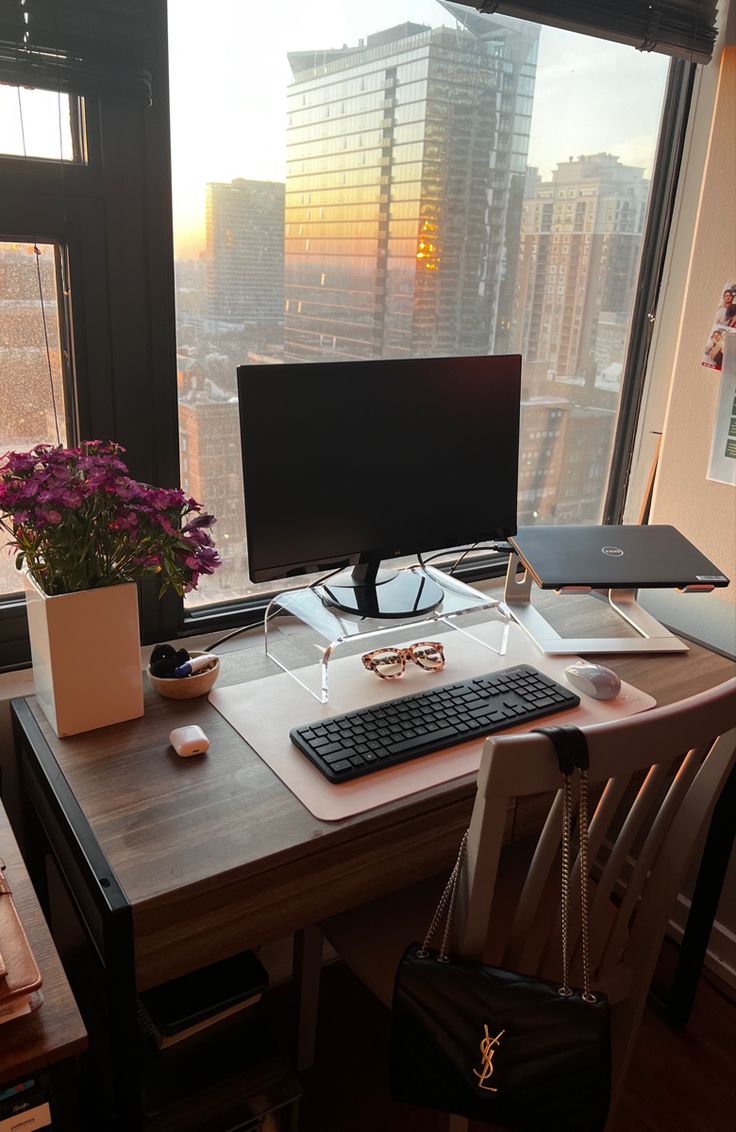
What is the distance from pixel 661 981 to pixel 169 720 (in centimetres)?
129

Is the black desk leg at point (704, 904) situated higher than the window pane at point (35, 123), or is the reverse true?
the window pane at point (35, 123)

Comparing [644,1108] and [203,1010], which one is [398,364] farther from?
[644,1108]

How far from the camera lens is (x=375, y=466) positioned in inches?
59.6

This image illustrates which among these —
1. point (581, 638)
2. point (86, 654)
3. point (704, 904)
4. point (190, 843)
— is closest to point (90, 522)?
point (86, 654)

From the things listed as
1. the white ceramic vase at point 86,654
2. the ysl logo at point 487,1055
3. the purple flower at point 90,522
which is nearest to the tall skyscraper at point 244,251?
the purple flower at point 90,522

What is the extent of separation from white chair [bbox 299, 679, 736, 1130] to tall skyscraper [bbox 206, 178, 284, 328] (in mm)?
1041

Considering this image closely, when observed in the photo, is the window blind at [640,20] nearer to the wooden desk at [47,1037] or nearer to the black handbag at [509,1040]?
the black handbag at [509,1040]

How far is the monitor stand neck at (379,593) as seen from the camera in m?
1.54

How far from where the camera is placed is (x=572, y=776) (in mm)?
955

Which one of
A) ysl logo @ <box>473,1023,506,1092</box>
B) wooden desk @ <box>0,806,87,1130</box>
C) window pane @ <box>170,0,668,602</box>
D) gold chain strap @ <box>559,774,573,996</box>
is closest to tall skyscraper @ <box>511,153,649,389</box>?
window pane @ <box>170,0,668,602</box>

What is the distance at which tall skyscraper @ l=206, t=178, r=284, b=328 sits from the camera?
1.57 meters

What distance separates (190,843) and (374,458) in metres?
0.72

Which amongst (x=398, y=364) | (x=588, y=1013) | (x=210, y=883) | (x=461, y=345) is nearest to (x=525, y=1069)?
(x=588, y=1013)

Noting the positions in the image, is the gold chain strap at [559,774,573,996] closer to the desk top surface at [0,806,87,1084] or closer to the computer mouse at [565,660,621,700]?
the computer mouse at [565,660,621,700]
